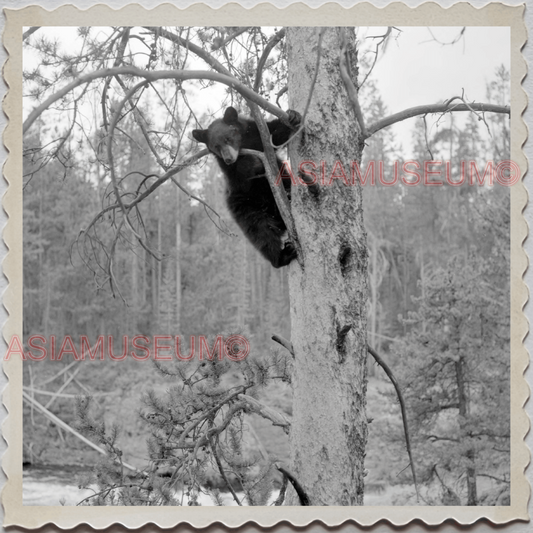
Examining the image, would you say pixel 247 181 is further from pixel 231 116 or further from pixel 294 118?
pixel 294 118

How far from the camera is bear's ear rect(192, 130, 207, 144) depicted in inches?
130

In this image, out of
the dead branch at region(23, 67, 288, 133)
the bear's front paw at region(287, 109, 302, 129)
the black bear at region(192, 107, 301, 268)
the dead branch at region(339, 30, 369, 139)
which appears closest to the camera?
the dead branch at region(23, 67, 288, 133)

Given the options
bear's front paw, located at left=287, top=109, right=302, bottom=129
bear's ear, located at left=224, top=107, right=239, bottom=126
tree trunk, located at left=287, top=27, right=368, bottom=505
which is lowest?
tree trunk, located at left=287, top=27, right=368, bottom=505

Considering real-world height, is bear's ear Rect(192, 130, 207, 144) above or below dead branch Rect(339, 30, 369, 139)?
above

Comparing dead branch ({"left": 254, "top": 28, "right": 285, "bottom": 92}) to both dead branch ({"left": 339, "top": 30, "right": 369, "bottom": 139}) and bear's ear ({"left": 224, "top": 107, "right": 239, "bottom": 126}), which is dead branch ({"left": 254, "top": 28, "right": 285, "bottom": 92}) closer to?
dead branch ({"left": 339, "top": 30, "right": 369, "bottom": 139})

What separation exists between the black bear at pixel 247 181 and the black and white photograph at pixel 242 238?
2 centimetres

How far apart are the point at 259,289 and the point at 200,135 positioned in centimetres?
129

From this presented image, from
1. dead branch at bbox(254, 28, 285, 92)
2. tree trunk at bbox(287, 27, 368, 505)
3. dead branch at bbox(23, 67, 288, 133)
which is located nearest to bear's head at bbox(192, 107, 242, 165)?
dead branch at bbox(254, 28, 285, 92)

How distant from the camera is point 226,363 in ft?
9.36

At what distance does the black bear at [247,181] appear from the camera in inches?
121

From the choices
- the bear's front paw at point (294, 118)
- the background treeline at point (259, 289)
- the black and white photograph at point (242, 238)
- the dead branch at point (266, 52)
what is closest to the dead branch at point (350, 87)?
the black and white photograph at point (242, 238)

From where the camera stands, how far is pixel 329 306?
2.22 meters
